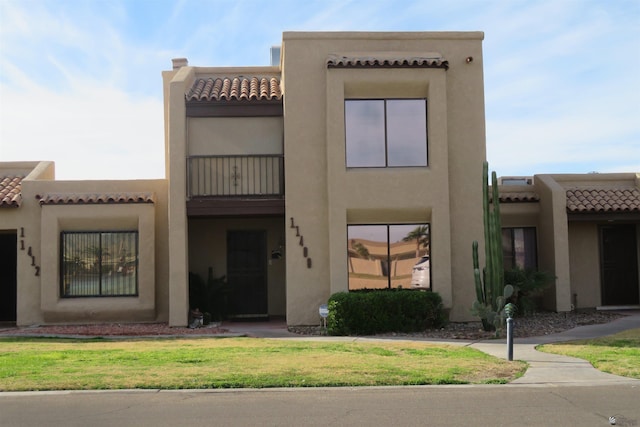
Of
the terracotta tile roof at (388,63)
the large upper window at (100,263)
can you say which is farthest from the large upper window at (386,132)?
Answer: the large upper window at (100,263)

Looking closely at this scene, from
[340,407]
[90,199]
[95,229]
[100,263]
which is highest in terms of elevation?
[90,199]

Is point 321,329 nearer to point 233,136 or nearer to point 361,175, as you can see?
point 361,175

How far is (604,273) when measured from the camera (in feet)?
70.4

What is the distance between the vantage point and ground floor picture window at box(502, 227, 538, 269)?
21.0 m

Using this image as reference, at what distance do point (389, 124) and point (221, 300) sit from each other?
6685mm

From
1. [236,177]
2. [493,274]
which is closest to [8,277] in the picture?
[236,177]

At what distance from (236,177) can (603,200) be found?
414 inches

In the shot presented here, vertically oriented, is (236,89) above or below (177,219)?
above

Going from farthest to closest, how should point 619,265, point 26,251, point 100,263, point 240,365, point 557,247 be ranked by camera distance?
point 619,265 → point 557,247 → point 100,263 → point 26,251 → point 240,365

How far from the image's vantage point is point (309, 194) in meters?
18.1

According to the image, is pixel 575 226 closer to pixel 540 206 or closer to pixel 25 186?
pixel 540 206

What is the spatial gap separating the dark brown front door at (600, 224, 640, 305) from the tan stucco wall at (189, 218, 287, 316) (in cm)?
958

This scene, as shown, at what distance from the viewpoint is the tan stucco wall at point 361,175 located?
17.8 m

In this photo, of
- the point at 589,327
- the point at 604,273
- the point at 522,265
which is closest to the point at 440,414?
the point at 589,327
